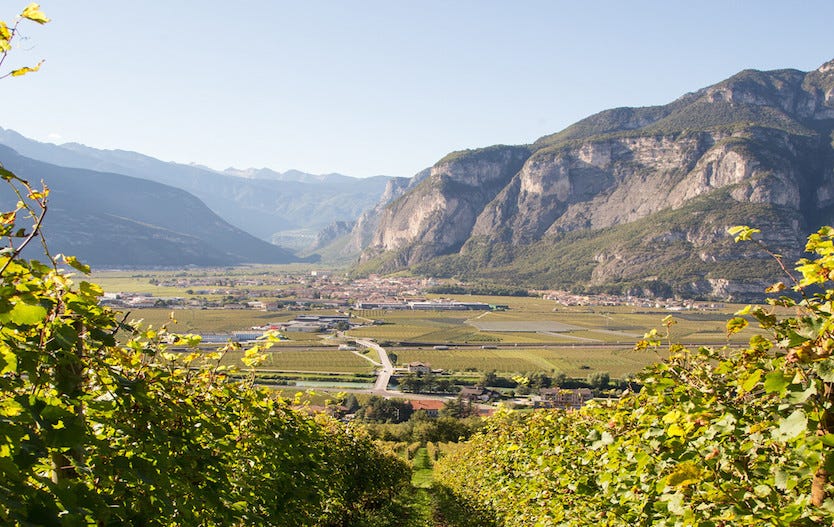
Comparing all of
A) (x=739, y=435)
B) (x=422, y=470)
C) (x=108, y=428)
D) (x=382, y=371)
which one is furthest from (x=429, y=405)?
(x=739, y=435)

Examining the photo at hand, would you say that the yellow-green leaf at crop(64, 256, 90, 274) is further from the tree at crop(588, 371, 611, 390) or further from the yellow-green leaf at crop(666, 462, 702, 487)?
the tree at crop(588, 371, 611, 390)

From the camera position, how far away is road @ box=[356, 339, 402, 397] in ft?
204

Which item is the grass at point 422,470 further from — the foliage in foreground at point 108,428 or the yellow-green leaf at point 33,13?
the yellow-green leaf at point 33,13

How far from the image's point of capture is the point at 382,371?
2859 inches

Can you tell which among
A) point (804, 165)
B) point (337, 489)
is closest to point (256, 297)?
point (337, 489)

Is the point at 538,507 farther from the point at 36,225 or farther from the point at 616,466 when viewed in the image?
the point at 36,225

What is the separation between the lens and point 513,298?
560 feet

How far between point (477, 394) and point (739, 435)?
57.3 m

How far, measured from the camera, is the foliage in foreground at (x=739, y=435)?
2.12m

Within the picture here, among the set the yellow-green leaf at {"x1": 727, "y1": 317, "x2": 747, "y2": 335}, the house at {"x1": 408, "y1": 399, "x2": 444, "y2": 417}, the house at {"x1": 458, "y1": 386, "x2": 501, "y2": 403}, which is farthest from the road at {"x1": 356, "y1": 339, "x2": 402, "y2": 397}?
the yellow-green leaf at {"x1": 727, "y1": 317, "x2": 747, "y2": 335}

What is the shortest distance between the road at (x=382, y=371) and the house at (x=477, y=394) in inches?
314

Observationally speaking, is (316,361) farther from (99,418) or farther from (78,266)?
(78,266)

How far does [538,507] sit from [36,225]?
706cm

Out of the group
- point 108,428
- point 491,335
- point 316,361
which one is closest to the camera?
point 108,428
